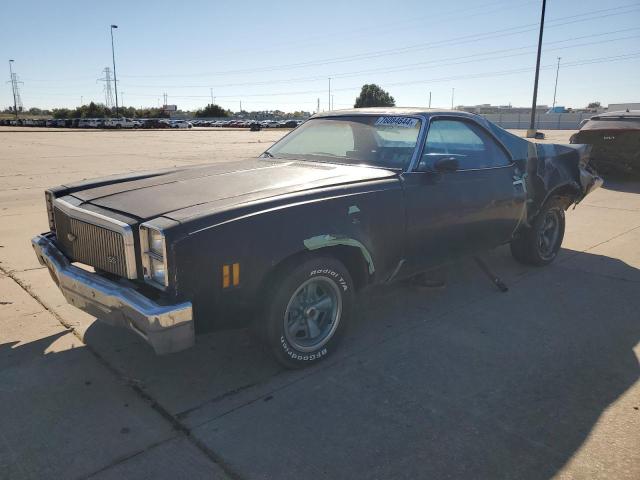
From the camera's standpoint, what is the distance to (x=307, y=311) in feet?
10.3

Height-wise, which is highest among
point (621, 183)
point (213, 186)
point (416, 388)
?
point (213, 186)

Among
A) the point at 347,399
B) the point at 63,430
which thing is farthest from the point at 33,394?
the point at 347,399

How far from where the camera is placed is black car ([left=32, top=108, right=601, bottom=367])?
8.60ft

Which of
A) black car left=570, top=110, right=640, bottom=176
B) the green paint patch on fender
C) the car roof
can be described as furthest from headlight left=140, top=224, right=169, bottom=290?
black car left=570, top=110, right=640, bottom=176

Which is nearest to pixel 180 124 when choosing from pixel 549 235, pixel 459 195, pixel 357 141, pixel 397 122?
pixel 549 235

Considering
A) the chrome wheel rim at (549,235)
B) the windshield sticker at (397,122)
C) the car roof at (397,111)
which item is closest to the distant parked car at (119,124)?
the car roof at (397,111)

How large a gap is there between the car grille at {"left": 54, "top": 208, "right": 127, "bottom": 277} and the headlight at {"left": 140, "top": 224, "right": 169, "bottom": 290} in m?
0.15

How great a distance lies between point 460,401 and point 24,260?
4.44 meters

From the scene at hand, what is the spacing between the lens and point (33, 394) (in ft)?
9.32

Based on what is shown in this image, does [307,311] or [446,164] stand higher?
[446,164]

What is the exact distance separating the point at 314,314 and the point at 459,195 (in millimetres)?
1538

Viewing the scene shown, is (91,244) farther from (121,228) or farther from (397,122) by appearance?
(397,122)

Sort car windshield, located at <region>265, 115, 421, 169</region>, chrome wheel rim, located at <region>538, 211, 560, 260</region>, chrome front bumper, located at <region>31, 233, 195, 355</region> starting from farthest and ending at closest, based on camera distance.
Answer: chrome wheel rim, located at <region>538, 211, 560, 260</region>
car windshield, located at <region>265, 115, 421, 169</region>
chrome front bumper, located at <region>31, 233, 195, 355</region>

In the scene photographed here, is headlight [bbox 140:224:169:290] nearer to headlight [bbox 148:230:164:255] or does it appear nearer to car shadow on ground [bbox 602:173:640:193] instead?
headlight [bbox 148:230:164:255]
